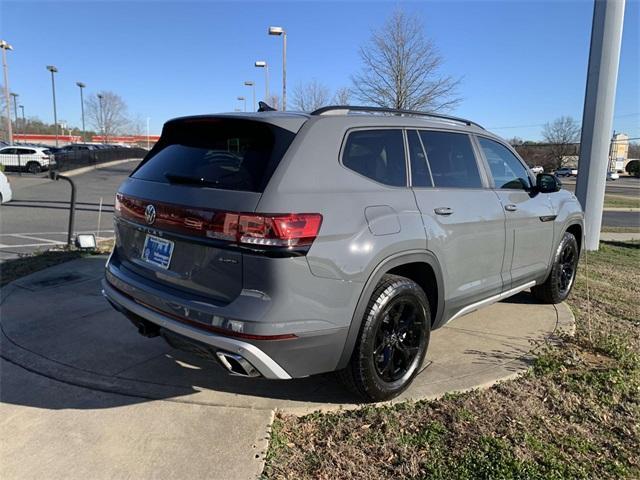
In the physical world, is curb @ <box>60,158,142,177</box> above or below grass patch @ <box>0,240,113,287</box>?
above

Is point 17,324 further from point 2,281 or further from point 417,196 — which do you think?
point 417,196

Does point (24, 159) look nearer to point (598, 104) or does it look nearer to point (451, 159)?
point (598, 104)

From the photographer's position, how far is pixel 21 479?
249 cm

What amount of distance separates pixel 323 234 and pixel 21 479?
197cm

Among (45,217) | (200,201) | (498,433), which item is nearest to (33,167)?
(45,217)

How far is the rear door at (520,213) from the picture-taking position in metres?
4.29

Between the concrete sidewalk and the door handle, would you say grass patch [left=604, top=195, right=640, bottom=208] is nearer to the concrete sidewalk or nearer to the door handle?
the concrete sidewalk

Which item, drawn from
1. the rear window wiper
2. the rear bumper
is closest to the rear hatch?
the rear window wiper

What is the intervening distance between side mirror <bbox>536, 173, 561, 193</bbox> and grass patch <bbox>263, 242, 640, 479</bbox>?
5.20ft

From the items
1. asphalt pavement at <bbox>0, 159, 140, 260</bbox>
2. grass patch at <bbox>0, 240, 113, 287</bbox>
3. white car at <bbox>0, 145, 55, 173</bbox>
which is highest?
white car at <bbox>0, 145, 55, 173</bbox>

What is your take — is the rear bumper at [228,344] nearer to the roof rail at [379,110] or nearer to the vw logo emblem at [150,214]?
the vw logo emblem at [150,214]

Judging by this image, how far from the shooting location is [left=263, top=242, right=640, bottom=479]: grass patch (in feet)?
8.55

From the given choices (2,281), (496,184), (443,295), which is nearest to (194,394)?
(443,295)

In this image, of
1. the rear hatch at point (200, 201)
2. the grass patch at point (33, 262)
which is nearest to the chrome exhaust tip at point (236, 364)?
the rear hatch at point (200, 201)
